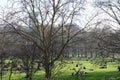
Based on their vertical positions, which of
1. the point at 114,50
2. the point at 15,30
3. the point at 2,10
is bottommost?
the point at 114,50

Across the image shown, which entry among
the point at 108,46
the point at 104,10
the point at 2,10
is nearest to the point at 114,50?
the point at 108,46

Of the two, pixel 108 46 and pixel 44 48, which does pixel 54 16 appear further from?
pixel 108 46

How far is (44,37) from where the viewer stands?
58.2ft

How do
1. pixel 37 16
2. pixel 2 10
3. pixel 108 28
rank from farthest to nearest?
pixel 108 28
pixel 37 16
pixel 2 10

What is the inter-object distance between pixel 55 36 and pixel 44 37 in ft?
2.87

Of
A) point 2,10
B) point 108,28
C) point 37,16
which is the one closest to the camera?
point 2,10

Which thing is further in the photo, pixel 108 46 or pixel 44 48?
pixel 108 46

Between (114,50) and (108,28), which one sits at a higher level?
(108,28)

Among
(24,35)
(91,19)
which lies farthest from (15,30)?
(91,19)

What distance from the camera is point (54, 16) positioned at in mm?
18234

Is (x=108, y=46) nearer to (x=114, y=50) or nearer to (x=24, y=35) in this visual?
(x=114, y=50)

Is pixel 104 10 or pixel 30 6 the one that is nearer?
pixel 30 6

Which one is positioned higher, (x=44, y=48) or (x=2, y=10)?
(x=2, y=10)

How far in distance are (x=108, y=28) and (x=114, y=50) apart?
200 cm
